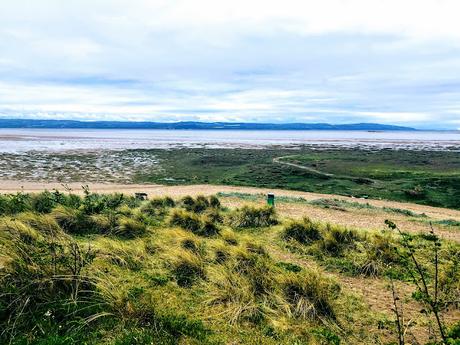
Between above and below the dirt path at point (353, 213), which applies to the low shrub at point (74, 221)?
above

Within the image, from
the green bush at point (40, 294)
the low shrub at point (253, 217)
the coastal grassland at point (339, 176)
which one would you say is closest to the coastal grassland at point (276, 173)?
the coastal grassland at point (339, 176)

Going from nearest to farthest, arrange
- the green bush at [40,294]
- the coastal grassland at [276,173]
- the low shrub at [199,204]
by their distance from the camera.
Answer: the green bush at [40,294] < the low shrub at [199,204] < the coastal grassland at [276,173]

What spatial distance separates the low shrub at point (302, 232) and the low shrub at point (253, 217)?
176cm

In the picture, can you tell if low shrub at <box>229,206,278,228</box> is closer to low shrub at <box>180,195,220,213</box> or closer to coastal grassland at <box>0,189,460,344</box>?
low shrub at <box>180,195,220,213</box>

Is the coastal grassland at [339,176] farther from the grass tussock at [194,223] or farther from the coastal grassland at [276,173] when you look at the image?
the grass tussock at [194,223]

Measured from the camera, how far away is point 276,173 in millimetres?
40344

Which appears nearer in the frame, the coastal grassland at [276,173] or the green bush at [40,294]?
the green bush at [40,294]

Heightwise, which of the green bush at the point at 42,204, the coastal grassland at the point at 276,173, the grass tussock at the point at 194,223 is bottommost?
the coastal grassland at the point at 276,173

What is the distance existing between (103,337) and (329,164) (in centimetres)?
4591

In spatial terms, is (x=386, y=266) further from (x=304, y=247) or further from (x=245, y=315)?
(x=245, y=315)

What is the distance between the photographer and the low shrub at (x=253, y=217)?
12.7m

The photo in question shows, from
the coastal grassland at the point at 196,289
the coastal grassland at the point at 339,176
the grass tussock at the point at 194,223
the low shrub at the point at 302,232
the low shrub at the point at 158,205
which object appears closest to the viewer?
the coastal grassland at the point at 196,289

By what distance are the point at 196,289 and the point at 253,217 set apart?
6718 millimetres

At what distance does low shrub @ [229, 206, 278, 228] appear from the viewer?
1267cm
